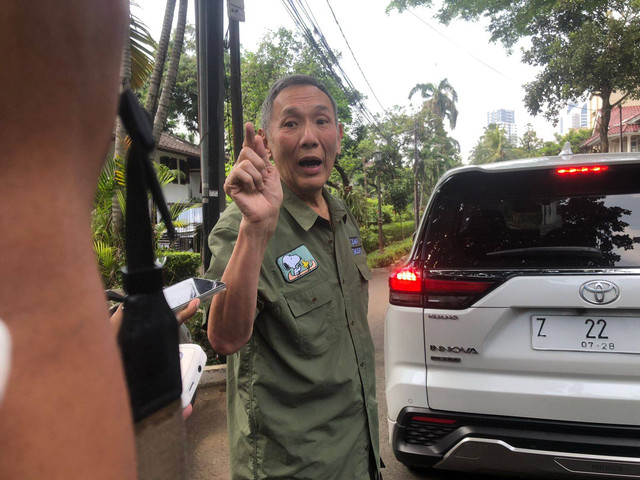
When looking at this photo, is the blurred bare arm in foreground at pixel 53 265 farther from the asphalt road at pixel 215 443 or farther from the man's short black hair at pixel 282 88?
the asphalt road at pixel 215 443

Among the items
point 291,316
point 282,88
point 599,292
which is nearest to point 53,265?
point 291,316

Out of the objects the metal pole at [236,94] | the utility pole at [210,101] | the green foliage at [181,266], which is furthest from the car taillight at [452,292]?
the green foliage at [181,266]

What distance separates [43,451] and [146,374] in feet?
0.46

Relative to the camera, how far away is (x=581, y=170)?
2.17m

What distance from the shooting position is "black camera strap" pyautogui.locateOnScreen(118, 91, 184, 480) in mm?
443

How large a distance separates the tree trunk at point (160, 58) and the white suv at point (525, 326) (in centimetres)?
396

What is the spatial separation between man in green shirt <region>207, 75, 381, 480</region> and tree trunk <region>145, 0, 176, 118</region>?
4039 mm

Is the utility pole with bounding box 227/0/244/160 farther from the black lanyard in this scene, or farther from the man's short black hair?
the black lanyard

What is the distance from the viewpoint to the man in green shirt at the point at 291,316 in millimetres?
1146

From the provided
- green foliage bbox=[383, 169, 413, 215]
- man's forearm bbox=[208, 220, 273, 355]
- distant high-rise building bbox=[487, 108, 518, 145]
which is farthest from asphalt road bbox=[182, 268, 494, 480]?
distant high-rise building bbox=[487, 108, 518, 145]

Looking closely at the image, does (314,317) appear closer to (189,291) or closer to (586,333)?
(189,291)

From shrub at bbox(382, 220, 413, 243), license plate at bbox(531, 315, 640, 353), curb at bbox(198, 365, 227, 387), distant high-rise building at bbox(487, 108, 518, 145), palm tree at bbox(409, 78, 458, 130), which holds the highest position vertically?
distant high-rise building at bbox(487, 108, 518, 145)

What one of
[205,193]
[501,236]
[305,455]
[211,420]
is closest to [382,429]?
[211,420]

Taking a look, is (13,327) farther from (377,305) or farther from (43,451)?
(377,305)
